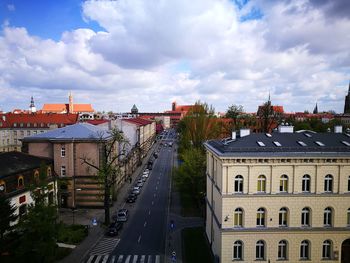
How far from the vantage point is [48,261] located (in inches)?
1187

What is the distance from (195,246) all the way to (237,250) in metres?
7.45

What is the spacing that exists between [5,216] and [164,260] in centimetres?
1496

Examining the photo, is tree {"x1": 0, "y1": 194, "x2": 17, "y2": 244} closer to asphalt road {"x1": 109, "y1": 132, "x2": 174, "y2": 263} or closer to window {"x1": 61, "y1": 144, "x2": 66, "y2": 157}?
asphalt road {"x1": 109, "y1": 132, "x2": 174, "y2": 263}

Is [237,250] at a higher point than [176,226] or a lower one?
higher

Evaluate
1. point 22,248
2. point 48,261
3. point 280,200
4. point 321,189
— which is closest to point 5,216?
point 22,248

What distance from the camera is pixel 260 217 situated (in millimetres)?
29609

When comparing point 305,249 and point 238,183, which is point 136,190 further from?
point 305,249

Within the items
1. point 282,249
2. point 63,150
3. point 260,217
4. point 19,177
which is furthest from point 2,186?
point 282,249

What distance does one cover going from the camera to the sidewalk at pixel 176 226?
34.0m

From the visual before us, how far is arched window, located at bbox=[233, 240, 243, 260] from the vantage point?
2950 cm

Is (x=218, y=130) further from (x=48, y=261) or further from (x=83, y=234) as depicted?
(x=48, y=261)

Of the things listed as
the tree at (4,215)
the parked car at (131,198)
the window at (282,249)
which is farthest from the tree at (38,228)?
the parked car at (131,198)

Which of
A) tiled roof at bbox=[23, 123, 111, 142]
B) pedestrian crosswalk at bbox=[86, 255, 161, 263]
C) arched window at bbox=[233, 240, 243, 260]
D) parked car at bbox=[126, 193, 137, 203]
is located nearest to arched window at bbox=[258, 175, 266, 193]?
arched window at bbox=[233, 240, 243, 260]

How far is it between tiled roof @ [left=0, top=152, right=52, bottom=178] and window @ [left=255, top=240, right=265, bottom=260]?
86.4 ft
